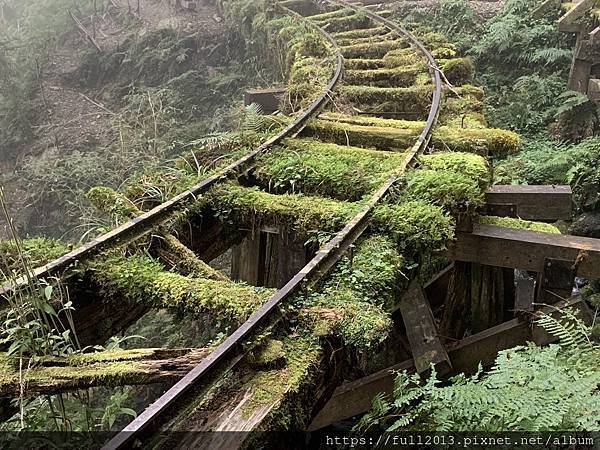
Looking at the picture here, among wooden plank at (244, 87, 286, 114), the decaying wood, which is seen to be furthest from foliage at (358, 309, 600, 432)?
the decaying wood

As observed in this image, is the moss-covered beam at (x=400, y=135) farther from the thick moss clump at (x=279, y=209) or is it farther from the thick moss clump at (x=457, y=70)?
the thick moss clump at (x=457, y=70)

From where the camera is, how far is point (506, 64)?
1105 centimetres

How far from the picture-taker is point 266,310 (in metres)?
2.80

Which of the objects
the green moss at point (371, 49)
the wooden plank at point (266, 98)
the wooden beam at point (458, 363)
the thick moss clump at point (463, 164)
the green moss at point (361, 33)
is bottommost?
the wooden beam at point (458, 363)

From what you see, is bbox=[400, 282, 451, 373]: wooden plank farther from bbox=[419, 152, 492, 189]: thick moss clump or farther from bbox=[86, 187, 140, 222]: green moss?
bbox=[86, 187, 140, 222]: green moss

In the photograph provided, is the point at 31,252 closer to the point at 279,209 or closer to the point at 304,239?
the point at 279,209

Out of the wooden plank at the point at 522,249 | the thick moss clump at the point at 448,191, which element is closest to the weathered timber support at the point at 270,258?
the thick moss clump at the point at 448,191

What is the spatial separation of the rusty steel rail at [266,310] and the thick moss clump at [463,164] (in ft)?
0.49

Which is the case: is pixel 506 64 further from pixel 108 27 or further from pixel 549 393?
pixel 108 27

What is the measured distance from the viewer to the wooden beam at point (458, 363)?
432cm

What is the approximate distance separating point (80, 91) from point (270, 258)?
15.3 m

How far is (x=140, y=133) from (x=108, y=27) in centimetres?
750

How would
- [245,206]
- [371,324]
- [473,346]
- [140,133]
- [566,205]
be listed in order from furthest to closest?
[140,133], [566,205], [473,346], [245,206], [371,324]

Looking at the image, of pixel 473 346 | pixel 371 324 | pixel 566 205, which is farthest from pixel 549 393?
pixel 566 205
